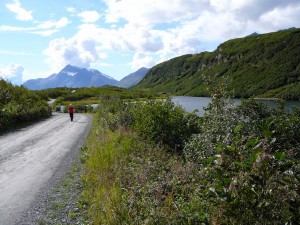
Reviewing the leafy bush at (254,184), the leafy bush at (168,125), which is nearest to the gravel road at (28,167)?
the leafy bush at (168,125)

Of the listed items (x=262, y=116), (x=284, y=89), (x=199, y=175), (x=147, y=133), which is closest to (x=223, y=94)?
(x=262, y=116)

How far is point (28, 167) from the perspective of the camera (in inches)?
587

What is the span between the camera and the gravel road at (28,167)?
33.2ft

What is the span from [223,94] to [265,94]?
180796 millimetres

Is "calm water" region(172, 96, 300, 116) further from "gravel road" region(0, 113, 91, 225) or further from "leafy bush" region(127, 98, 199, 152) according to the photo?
"gravel road" region(0, 113, 91, 225)

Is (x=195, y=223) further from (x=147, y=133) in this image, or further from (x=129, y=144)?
(x=147, y=133)

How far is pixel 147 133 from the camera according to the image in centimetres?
1830

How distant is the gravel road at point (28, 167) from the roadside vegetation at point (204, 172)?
5.81 ft

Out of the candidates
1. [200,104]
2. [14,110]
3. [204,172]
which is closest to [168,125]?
[204,172]

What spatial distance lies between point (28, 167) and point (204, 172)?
384 inches

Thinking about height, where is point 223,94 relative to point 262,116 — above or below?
above

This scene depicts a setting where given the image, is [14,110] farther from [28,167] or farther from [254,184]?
[254,184]

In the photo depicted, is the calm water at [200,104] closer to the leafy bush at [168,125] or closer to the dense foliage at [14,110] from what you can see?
the leafy bush at [168,125]

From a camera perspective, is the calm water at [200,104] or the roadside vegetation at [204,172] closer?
the roadside vegetation at [204,172]
